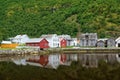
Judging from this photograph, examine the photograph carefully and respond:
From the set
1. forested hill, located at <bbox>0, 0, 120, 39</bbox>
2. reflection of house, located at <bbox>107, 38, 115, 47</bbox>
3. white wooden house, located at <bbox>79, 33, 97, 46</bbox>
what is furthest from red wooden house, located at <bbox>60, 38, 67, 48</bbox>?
forested hill, located at <bbox>0, 0, 120, 39</bbox>

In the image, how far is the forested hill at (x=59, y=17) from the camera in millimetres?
116438

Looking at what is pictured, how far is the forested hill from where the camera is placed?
116438 mm

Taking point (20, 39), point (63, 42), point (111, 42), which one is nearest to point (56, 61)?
point (111, 42)

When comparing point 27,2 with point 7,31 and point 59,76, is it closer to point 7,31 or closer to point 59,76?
point 7,31

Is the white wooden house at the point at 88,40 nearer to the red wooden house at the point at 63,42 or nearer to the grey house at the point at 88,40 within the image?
the grey house at the point at 88,40

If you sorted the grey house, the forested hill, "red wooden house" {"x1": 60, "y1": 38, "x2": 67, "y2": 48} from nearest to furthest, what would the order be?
the grey house < "red wooden house" {"x1": 60, "y1": 38, "x2": 67, "y2": 48} < the forested hill

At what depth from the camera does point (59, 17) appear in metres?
131

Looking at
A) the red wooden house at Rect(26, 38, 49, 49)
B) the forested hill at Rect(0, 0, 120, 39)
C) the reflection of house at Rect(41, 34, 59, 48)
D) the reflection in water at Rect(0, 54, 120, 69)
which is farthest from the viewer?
the forested hill at Rect(0, 0, 120, 39)

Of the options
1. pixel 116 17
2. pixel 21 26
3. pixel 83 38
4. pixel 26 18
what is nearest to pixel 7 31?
pixel 21 26

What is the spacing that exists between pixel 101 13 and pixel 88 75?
10305cm

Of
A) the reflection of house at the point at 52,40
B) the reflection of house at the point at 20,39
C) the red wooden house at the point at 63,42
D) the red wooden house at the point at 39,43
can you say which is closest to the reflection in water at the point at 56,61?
the red wooden house at the point at 39,43

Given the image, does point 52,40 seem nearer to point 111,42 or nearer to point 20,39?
point 20,39

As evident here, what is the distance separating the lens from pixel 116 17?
123875 millimetres

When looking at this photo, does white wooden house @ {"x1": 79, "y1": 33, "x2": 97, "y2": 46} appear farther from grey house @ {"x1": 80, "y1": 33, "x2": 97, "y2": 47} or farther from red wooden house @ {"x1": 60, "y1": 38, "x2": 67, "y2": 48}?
red wooden house @ {"x1": 60, "y1": 38, "x2": 67, "y2": 48}
